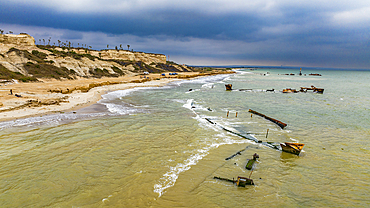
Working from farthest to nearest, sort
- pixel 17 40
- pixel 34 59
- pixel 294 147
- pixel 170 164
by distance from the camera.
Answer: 1. pixel 17 40
2. pixel 34 59
3. pixel 294 147
4. pixel 170 164

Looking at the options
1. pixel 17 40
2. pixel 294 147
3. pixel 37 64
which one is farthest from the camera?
pixel 17 40

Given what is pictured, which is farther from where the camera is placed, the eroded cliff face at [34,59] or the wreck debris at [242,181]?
the eroded cliff face at [34,59]

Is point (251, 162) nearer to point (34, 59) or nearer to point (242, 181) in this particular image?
point (242, 181)

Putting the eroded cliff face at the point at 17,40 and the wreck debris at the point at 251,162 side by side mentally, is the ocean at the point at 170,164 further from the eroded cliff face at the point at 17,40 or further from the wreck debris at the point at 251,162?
the eroded cliff face at the point at 17,40

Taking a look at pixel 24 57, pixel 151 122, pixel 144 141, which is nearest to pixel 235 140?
pixel 144 141

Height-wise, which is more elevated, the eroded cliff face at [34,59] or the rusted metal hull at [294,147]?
the eroded cliff face at [34,59]

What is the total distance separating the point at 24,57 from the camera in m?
45.6

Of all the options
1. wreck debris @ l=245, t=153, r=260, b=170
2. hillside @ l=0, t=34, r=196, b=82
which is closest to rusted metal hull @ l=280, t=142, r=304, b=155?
wreck debris @ l=245, t=153, r=260, b=170

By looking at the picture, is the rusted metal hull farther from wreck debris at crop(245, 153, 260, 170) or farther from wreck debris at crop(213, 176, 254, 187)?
wreck debris at crop(213, 176, 254, 187)

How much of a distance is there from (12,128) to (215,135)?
17.2m

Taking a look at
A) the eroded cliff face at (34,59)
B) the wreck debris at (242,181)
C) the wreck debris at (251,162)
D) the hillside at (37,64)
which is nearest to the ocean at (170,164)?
the wreck debris at (242,181)

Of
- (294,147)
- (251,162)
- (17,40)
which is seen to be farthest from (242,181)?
(17,40)

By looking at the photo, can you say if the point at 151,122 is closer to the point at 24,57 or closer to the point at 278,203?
the point at 278,203

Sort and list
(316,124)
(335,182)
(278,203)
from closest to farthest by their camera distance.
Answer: (278,203), (335,182), (316,124)
